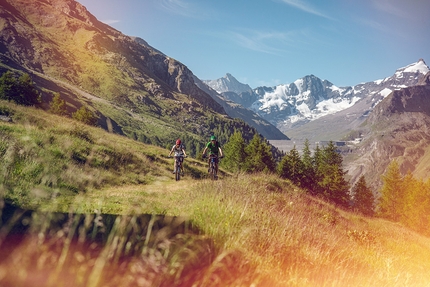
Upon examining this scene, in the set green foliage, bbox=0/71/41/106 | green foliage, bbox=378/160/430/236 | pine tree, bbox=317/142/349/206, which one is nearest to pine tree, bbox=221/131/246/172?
pine tree, bbox=317/142/349/206

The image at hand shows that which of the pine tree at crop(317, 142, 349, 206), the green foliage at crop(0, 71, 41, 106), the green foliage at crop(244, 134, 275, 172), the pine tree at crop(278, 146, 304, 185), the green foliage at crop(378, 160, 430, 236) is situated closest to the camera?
the green foliage at crop(0, 71, 41, 106)

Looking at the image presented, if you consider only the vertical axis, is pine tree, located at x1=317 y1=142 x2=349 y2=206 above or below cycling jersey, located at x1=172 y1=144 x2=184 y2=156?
below

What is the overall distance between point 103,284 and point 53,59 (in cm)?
20881

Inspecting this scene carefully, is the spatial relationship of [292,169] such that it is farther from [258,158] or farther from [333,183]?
[333,183]

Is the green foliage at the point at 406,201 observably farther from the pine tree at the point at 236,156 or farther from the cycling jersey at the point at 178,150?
the cycling jersey at the point at 178,150

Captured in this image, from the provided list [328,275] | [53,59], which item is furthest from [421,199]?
[53,59]

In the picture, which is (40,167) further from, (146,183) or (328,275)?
(328,275)

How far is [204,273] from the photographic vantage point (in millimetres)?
3939

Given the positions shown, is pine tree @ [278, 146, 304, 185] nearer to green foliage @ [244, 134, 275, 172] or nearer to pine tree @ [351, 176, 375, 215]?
green foliage @ [244, 134, 275, 172]

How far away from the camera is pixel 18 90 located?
158 feet

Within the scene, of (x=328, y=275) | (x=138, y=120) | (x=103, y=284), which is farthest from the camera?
(x=138, y=120)

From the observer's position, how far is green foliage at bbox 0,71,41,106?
1813 inches

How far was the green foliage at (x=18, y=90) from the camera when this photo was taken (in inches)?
1813

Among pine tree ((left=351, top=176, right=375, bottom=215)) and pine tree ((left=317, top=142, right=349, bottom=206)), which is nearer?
pine tree ((left=317, top=142, right=349, bottom=206))
